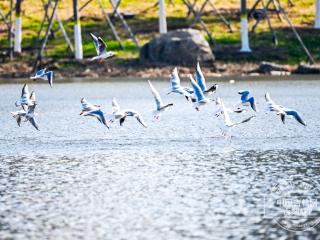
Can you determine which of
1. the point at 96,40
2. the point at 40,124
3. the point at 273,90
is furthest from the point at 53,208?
the point at 273,90

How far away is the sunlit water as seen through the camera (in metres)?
22.9

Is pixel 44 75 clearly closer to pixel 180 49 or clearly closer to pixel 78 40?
pixel 78 40

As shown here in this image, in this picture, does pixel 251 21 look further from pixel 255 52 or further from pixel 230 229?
pixel 230 229

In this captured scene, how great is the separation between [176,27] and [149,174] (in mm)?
48928

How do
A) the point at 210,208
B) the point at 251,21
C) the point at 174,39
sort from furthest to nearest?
the point at 251,21, the point at 174,39, the point at 210,208

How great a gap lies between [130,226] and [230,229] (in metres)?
2.10

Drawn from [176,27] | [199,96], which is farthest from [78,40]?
[199,96]

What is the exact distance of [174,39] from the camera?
68.8 metres

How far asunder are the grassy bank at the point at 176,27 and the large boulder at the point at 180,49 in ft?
5.45

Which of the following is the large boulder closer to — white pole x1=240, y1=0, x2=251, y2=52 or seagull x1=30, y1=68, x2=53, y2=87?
white pole x1=240, y1=0, x2=251, y2=52

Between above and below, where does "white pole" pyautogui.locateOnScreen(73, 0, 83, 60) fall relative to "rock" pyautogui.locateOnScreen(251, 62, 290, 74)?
above

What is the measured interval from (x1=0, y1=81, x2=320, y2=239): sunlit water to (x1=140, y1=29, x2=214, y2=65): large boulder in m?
20.8

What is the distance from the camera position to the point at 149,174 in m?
29.7

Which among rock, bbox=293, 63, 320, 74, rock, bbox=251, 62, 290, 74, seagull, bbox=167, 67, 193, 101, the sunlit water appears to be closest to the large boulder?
rock, bbox=251, 62, 290, 74
